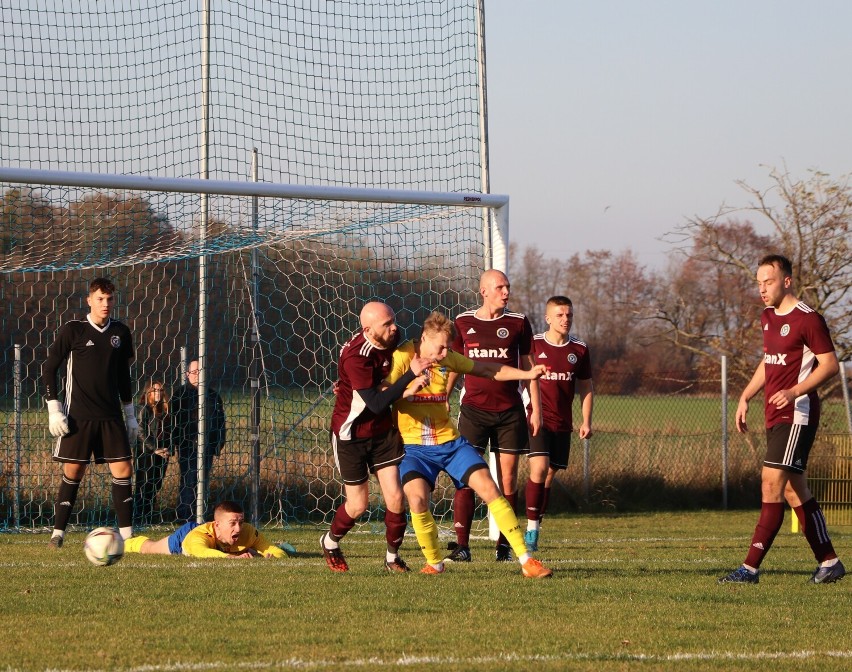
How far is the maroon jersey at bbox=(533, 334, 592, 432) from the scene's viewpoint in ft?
35.1

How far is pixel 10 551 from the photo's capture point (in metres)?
10.0

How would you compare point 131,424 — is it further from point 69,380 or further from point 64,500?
point 64,500

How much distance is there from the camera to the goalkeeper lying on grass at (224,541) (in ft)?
30.5

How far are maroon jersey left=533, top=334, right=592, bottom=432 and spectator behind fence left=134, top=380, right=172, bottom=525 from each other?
15.4ft

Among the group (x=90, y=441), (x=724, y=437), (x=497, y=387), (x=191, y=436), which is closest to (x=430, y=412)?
(x=497, y=387)

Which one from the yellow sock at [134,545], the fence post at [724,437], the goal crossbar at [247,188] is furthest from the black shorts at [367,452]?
the fence post at [724,437]

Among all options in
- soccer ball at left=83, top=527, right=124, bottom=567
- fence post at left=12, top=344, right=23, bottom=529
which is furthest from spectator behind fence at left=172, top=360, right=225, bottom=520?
soccer ball at left=83, top=527, right=124, bottom=567

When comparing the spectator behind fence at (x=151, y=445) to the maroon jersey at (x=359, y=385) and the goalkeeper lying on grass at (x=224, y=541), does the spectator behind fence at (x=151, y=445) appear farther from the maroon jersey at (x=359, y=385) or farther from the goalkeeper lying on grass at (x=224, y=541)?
the maroon jersey at (x=359, y=385)

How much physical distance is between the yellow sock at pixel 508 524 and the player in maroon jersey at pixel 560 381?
2.71 m

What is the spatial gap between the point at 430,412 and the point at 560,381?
115 inches

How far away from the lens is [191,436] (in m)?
13.5

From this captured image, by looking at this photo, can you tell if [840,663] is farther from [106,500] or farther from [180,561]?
[106,500]

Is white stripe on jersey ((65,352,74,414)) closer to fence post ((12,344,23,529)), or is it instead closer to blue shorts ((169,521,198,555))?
blue shorts ((169,521,198,555))

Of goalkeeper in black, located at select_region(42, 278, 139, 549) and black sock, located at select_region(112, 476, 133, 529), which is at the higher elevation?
goalkeeper in black, located at select_region(42, 278, 139, 549)
